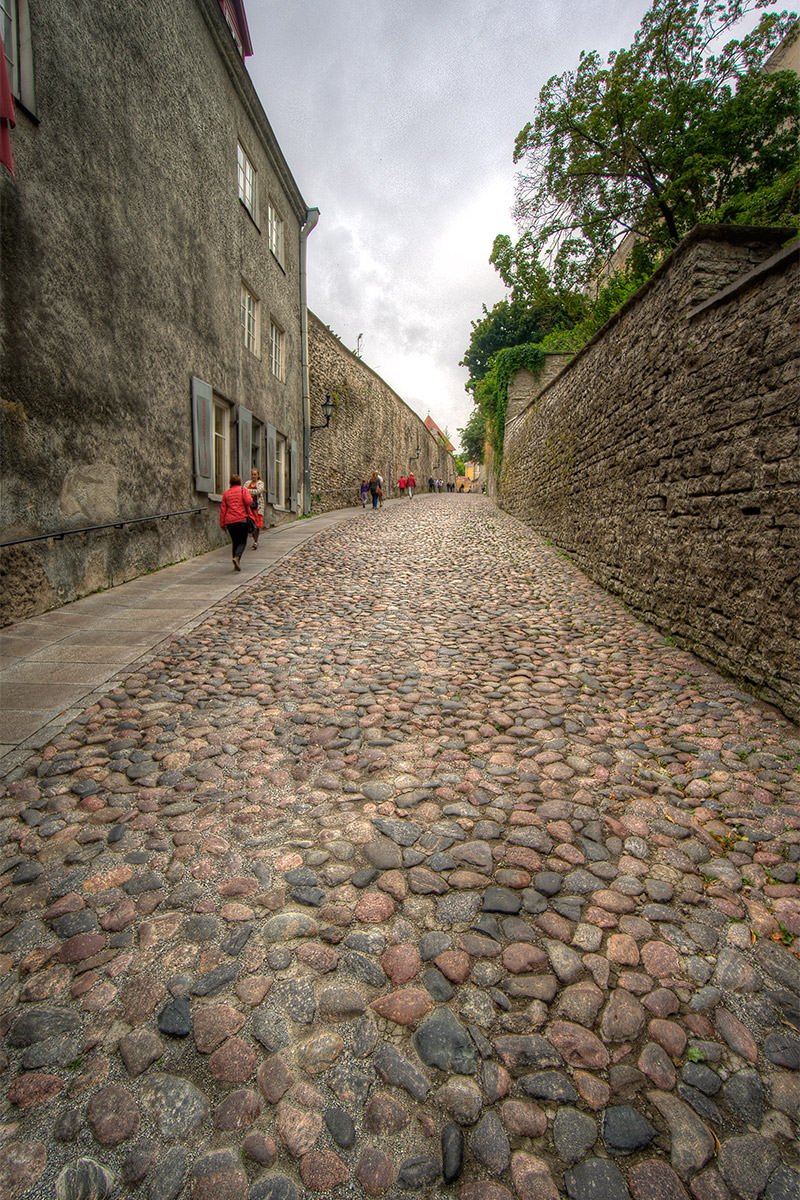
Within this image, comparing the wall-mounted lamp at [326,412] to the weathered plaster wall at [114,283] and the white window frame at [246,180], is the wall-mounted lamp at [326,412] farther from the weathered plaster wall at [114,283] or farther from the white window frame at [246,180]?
the weathered plaster wall at [114,283]

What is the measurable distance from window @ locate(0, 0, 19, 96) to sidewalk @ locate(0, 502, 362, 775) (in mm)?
4689

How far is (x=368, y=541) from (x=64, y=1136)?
33.9ft

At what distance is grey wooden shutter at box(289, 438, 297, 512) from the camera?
1512 cm

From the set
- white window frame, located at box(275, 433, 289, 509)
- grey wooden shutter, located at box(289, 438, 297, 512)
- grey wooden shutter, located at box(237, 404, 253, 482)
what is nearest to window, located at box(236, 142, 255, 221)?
grey wooden shutter, located at box(237, 404, 253, 482)

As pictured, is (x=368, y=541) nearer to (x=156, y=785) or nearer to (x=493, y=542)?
(x=493, y=542)

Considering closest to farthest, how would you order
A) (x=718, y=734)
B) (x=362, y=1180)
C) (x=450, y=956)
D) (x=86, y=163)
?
(x=362, y=1180)
(x=450, y=956)
(x=718, y=734)
(x=86, y=163)

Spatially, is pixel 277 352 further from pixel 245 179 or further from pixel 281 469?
pixel 245 179

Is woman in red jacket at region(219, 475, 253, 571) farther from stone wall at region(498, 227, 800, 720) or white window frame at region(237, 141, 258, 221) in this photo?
white window frame at region(237, 141, 258, 221)

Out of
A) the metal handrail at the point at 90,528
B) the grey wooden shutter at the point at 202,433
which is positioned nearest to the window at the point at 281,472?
the grey wooden shutter at the point at 202,433

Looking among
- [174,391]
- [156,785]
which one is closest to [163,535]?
[174,391]

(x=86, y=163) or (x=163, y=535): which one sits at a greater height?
(x=86, y=163)

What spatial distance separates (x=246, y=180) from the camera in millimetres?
11156

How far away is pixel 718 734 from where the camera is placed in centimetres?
321

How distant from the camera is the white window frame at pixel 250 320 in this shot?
11008mm
